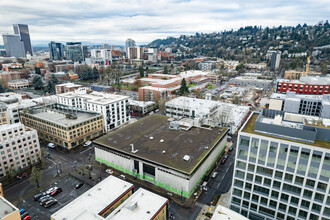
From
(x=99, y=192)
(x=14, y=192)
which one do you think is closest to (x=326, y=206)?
(x=99, y=192)

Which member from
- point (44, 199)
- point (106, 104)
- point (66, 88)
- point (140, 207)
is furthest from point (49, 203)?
point (66, 88)

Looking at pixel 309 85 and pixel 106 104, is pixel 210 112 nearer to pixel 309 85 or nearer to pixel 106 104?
pixel 106 104

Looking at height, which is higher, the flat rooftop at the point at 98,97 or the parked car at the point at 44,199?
the flat rooftop at the point at 98,97

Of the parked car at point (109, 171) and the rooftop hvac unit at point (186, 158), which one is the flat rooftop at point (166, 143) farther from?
the parked car at point (109, 171)

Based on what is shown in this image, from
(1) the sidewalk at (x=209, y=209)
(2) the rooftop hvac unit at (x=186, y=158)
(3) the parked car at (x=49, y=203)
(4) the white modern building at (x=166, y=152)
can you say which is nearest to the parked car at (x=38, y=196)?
(3) the parked car at (x=49, y=203)

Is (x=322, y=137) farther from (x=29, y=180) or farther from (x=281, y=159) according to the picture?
(x=29, y=180)

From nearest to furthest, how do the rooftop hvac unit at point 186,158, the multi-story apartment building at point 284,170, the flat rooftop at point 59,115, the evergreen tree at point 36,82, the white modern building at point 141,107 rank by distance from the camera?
the multi-story apartment building at point 284,170
the rooftop hvac unit at point 186,158
the flat rooftop at point 59,115
the white modern building at point 141,107
the evergreen tree at point 36,82

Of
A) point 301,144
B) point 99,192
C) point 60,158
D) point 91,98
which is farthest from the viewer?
point 91,98
